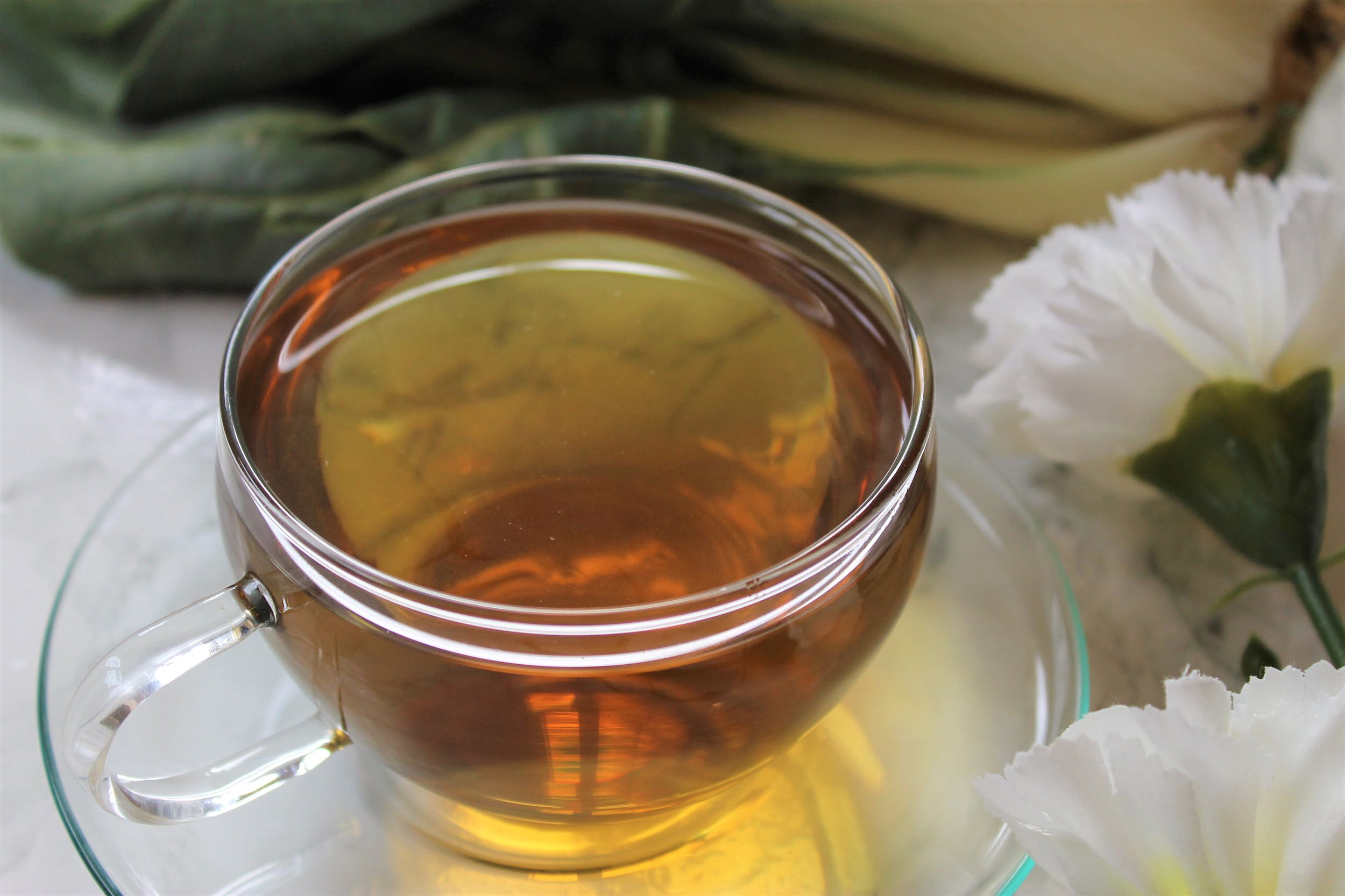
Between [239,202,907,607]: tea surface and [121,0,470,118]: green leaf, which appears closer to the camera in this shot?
[239,202,907,607]: tea surface

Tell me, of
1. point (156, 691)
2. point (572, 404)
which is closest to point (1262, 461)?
point (572, 404)

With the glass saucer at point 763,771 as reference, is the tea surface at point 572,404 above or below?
above

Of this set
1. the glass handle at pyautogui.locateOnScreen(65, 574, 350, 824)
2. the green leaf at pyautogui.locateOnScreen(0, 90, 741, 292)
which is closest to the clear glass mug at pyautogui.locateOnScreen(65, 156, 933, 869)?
the glass handle at pyautogui.locateOnScreen(65, 574, 350, 824)

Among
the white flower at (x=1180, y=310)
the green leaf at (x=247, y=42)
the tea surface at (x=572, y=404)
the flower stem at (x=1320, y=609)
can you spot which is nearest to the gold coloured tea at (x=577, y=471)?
the tea surface at (x=572, y=404)

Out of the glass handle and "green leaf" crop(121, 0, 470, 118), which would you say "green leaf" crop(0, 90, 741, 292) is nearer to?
"green leaf" crop(121, 0, 470, 118)

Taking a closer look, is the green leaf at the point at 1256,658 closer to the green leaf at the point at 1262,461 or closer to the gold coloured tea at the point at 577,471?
the green leaf at the point at 1262,461

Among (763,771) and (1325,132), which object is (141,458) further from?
(1325,132)

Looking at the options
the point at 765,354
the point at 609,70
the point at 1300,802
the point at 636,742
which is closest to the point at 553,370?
the point at 765,354
